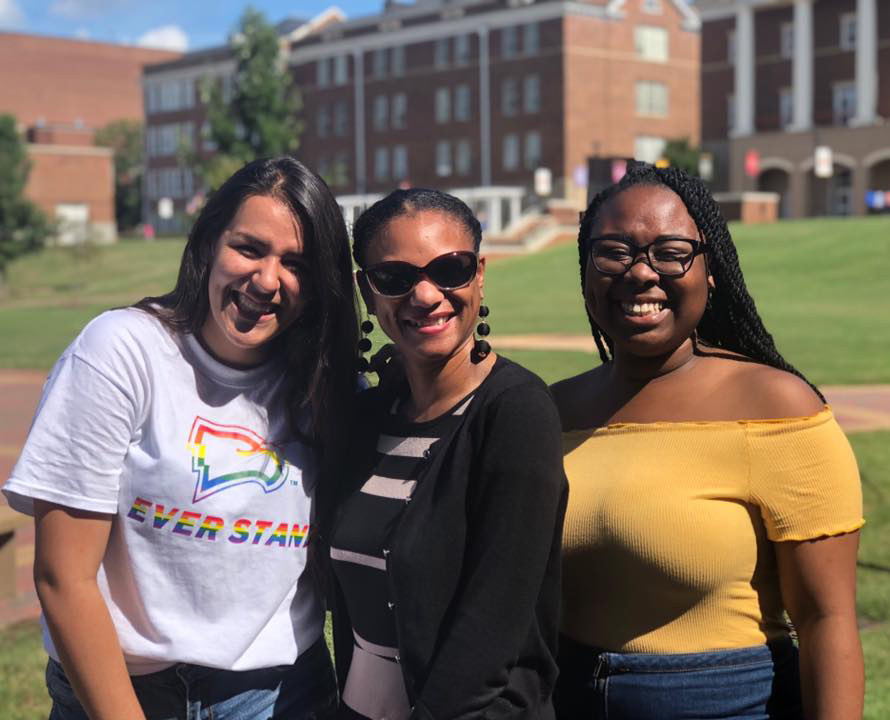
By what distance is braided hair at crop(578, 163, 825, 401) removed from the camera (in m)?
2.67

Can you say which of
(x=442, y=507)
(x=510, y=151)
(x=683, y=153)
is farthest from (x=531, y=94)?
(x=442, y=507)

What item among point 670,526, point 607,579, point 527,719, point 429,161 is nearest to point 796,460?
point 670,526

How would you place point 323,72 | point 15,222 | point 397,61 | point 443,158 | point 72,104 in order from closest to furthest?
1. point 15,222
2. point 443,158
3. point 397,61
4. point 323,72
5. point 72,104

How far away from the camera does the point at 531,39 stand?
61250 mm

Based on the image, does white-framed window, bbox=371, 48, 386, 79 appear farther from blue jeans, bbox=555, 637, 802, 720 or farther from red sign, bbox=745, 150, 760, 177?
blue jeans, bbox=555, 637, 802, 720

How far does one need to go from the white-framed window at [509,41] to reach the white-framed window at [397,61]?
7066 millimetres

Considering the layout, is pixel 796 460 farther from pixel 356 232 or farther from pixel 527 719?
pixel 356 232

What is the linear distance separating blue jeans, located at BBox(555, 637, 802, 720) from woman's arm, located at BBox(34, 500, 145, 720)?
0.97 metres

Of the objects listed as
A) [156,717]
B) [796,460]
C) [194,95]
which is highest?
[194,95]

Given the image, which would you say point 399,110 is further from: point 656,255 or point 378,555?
point 378,555

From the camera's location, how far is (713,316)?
279cm

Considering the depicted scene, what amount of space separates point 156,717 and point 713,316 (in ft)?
4.89

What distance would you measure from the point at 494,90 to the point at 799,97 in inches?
607

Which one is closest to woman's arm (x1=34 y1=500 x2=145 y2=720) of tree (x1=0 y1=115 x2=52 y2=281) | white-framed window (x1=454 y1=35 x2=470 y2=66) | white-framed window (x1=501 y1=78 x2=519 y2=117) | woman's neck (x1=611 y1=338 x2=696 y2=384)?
woman's neck (x1=611 y1=338 x2=696 y2=384)
